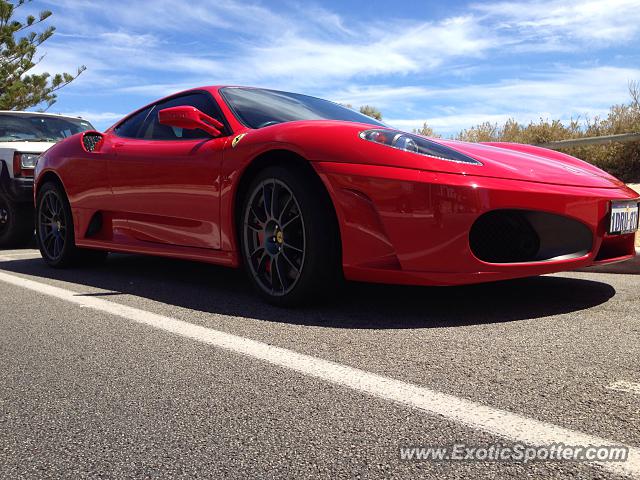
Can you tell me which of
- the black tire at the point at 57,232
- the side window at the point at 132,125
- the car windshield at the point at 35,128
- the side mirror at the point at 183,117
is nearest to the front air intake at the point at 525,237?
the side mirror at the point at 183,117

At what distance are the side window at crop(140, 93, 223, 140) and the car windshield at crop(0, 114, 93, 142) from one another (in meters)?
4.01

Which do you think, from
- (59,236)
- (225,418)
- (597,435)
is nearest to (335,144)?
(225,418)

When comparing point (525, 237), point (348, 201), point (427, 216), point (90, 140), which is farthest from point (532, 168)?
point (90, 140)

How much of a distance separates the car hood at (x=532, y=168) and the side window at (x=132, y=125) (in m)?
2.37

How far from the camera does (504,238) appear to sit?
3102 millimetres

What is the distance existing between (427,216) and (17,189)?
19.3 feet

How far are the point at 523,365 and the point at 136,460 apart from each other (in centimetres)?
Result: 131

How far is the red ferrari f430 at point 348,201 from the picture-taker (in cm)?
298

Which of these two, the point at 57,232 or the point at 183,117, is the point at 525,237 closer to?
the point at 183,117

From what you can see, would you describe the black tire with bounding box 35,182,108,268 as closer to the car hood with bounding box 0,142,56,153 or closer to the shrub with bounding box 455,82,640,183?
the car hood with bounding box 0,142,56,153

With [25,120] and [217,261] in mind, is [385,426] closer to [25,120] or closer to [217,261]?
[217,261]

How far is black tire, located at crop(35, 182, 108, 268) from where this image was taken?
17.6 feet

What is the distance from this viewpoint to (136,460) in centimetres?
169

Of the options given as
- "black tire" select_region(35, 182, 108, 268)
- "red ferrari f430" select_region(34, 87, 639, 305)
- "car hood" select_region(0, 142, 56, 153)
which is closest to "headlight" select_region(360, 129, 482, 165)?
"red ferrari f430" select_region(34, 87, 639, 305)
